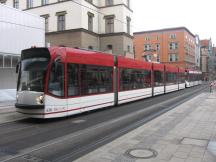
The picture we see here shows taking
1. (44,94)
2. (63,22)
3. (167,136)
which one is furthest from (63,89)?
(63,22)

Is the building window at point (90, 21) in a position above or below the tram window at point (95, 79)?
above

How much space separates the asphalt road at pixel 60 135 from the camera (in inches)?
299

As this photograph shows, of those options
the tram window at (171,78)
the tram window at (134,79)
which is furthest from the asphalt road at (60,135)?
the tram window at (171,78)

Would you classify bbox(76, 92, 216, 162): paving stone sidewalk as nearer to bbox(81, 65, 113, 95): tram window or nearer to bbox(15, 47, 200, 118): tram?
bbox(15, 47, 200, 118): tram

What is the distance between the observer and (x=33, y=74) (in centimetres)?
1220

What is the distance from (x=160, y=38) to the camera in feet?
303

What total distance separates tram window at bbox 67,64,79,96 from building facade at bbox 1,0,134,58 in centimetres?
2770

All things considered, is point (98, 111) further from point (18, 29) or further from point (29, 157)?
point (18, 29)

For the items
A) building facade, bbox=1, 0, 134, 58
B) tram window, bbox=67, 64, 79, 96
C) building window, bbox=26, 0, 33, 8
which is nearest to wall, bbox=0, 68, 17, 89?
tram window, bbox=67, 64, 79, 96

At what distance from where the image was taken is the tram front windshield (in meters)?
12.0

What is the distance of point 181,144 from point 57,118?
6741mm

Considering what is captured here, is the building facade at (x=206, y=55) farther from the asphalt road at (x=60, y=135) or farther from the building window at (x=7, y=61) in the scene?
the asphalt road at (x=60, y=135)

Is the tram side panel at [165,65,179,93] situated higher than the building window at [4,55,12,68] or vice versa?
the building window at [4,55,12,68]

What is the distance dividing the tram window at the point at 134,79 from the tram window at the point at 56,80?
21.8ft
